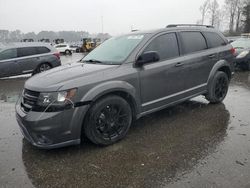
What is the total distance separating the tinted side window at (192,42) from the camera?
5.18 metres

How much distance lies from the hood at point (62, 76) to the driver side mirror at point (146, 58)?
16.6 inches

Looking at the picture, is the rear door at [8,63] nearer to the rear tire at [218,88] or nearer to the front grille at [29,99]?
the front grille at [29,99]

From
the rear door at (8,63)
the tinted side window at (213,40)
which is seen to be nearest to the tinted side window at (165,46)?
the tinted side window at (213,40)

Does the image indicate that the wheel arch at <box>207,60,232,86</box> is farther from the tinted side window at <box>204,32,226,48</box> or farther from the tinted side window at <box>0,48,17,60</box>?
the tinted side window at <box>0,48,17,60</box>

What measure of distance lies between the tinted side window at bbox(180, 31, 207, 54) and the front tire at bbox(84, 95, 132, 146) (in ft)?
6.23

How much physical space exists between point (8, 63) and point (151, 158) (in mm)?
9570

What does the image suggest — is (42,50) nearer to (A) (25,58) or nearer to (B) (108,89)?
(A) (25,58)

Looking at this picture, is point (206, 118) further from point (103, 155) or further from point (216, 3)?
point (216, 3)

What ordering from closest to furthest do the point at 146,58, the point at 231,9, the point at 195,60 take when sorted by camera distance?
the point at 146,58, the point at 195,60, the point at 231,9

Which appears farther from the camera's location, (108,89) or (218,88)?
(218,88)

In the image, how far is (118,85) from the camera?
401 cm

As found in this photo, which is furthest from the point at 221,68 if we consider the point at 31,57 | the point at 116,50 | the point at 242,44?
the point at 31,57

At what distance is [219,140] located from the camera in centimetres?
418

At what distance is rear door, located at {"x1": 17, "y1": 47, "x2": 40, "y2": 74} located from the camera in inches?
451
